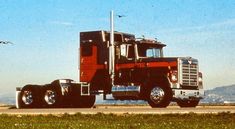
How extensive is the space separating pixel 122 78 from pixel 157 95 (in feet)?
9.43

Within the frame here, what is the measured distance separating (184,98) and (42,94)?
27.1 ft

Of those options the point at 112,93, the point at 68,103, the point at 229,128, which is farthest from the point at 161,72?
the point at 229,128

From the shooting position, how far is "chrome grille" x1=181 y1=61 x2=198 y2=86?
29.7 metres

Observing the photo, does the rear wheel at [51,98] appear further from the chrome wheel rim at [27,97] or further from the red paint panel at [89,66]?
the red paint panel at [89,66]

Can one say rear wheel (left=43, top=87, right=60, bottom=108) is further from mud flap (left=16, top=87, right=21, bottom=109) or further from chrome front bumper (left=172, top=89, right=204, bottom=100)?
chrome front bumper (left=172, top=89, right=204, bottom=100)

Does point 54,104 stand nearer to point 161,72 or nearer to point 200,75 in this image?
point 161,72

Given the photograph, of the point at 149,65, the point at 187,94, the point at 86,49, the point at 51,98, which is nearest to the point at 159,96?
the point at 187,94

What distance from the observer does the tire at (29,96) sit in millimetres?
32062

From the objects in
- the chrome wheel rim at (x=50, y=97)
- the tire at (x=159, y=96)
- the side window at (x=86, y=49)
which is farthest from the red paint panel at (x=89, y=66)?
the tire at (x=159, y=96)

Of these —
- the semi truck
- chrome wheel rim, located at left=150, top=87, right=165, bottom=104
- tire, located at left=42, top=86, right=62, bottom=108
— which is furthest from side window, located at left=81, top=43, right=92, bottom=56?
chrome wheel rim, located at left=150, top=87, right=165, bottom=104

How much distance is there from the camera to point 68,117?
20422mm

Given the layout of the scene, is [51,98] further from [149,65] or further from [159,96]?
[159,96]

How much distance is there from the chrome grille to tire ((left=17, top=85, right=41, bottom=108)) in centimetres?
859

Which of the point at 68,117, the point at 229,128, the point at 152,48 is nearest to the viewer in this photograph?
the point at 229,128
